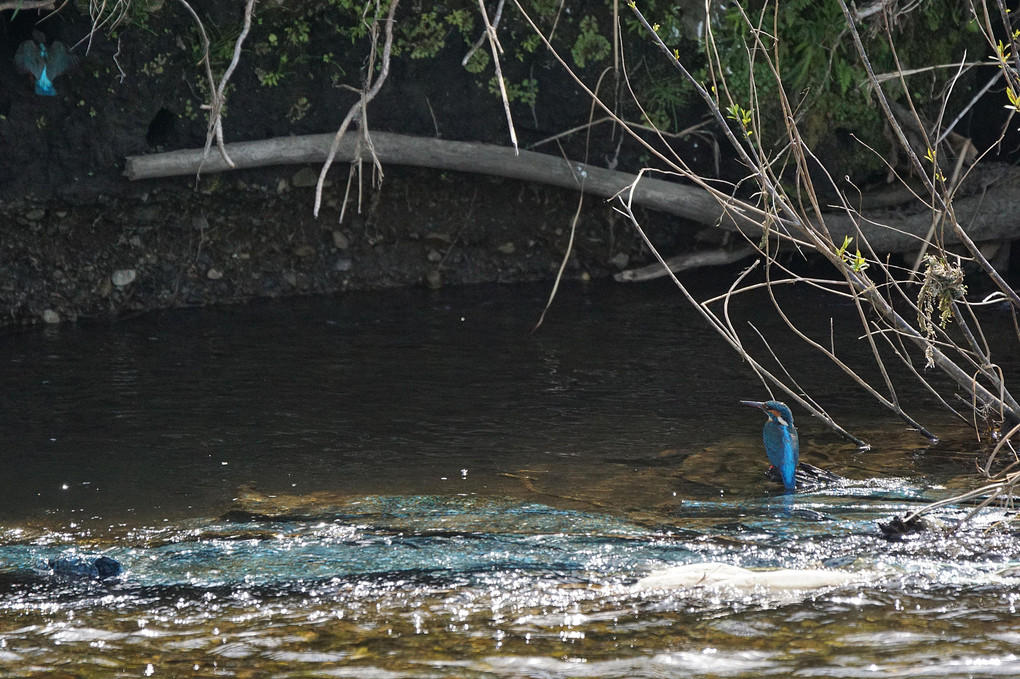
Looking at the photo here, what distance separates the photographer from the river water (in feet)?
9.25

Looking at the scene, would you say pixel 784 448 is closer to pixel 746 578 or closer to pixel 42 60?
pixel 746 578

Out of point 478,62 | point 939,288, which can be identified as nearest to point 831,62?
point 478,62

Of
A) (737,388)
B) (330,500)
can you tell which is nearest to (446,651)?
(330,500)

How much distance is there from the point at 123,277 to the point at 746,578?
16.7 feet

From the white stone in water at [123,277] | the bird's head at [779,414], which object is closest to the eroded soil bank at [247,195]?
the white stone in water at [123,277]

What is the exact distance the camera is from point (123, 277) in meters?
7.01

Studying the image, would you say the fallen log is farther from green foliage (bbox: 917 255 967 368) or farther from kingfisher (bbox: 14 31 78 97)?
green foliage (bbox: 917 255 967 368)

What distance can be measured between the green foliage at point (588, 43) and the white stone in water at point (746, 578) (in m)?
4.92

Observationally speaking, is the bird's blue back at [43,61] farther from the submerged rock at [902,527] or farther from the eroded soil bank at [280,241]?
the submerged rock at [902,527]

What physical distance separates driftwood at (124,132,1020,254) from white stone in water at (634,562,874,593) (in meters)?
4.07

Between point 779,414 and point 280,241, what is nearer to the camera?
point 779,414

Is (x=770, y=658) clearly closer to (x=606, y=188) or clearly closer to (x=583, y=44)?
(x=606, y=188)

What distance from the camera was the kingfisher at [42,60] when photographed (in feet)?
20.3

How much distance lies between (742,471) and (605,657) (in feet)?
5.68
